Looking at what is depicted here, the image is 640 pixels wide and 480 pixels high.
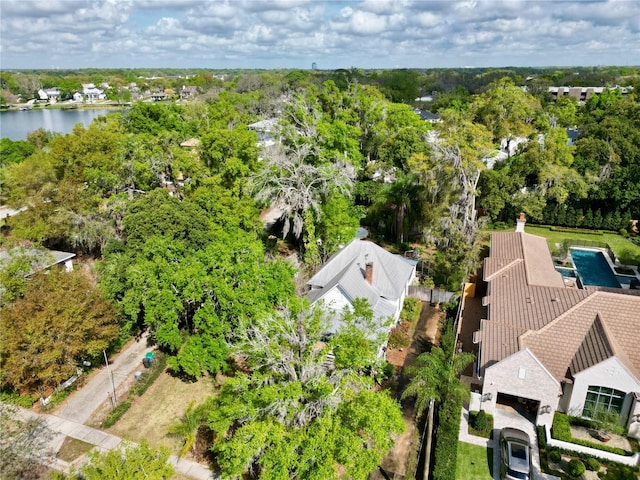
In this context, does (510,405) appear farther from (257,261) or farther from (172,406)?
(172,406)

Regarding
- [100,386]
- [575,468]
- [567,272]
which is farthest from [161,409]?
[567,272]

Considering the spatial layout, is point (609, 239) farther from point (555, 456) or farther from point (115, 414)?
point (115, 414)

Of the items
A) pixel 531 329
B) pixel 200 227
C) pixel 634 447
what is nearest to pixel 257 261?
pixel 200 227

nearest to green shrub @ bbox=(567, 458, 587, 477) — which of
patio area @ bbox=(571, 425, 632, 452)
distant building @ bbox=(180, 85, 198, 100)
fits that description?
patio area @ bbox=(571, 425, 632, 452)

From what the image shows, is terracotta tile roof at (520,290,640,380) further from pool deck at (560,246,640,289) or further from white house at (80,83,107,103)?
white house at (80,83,107,103)

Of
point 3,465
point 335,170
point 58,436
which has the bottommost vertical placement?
point 58,436

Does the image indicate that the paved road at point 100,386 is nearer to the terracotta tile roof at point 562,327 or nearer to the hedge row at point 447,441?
the hedge row at point 447,441

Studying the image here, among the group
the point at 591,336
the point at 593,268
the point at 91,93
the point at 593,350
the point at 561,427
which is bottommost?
the point at 561,427
